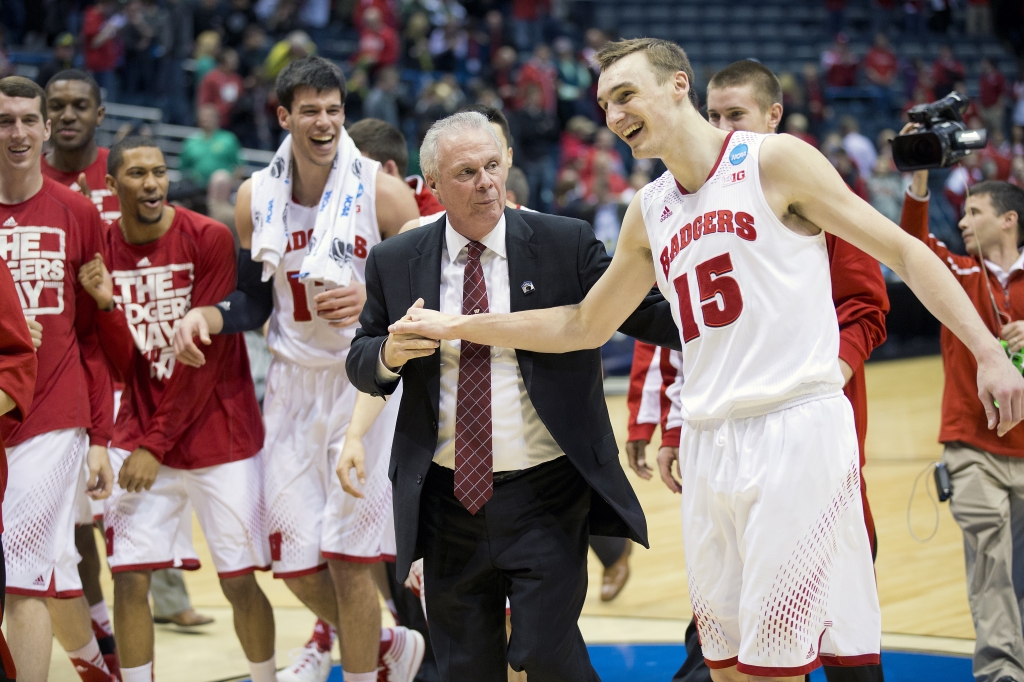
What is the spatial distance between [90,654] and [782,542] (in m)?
3.22

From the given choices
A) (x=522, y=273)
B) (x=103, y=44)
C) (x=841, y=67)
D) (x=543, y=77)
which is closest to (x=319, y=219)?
(x=522, y=273)

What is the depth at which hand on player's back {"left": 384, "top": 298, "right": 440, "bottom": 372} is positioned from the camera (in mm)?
3283

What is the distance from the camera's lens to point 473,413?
347 cm

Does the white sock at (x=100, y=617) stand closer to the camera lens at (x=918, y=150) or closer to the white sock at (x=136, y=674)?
the white sock at (x=136, y=674)

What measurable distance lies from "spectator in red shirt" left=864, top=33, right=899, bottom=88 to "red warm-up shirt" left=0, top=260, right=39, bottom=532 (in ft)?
61.1

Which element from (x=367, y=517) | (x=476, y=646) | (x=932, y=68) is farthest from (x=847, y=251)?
(x=932, y=68)

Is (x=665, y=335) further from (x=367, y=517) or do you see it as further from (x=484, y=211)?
(x=367, y=517)

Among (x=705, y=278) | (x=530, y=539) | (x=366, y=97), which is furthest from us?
(x=366, y=97)

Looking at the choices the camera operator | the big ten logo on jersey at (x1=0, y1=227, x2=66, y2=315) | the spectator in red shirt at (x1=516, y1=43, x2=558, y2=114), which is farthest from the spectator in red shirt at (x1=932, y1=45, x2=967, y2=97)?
the big ten logo on jersey at (x1=0, y1=227, x2=66, y2=315)

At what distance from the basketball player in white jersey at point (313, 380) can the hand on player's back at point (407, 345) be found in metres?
1.02

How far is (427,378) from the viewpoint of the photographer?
140 inches

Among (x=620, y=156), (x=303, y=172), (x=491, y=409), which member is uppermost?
(x=620, y=156)

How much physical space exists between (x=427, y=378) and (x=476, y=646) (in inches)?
34.1

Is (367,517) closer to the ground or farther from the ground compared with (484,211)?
→ closer to the ground
